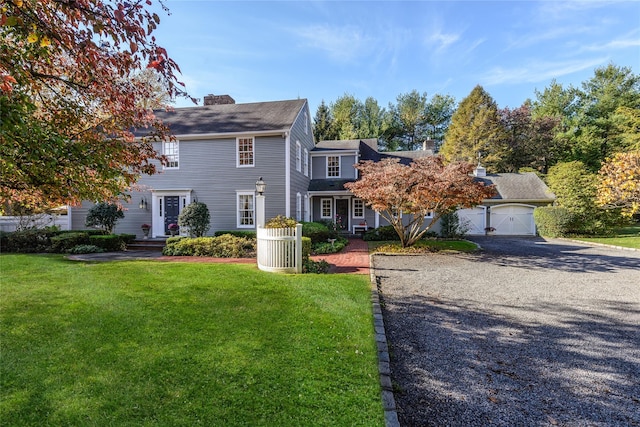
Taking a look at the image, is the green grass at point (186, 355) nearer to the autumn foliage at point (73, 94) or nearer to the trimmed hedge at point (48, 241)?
the autumn foliage at point (73, 94)

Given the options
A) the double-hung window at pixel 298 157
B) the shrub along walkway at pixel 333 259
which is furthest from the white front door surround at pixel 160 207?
the double-hung window at pixel 298 157

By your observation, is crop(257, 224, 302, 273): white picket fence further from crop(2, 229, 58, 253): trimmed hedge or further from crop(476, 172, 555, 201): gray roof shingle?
crop(476, 172, 555, 201): gray roof shingle

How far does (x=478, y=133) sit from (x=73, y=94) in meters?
34.6

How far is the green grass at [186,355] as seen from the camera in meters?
2.59

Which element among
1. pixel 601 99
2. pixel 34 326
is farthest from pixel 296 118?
pixel 601 99

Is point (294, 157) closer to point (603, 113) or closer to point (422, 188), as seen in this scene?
point (422, 188)

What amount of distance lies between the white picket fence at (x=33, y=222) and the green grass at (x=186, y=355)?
1032 cm

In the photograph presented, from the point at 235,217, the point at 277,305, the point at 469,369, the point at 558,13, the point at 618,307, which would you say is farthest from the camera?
the point at 235,217

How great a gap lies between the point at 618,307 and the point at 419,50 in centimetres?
1348

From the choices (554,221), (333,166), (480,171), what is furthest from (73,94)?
(480,171)

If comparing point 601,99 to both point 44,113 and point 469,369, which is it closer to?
point 469,369

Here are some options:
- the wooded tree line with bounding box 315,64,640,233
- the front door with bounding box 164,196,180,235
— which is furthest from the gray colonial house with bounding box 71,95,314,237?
the wooded tree line with bounding box 315,64,640,233

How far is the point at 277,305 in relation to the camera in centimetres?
533

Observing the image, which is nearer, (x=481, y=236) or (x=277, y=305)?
(x=277, y=305)
